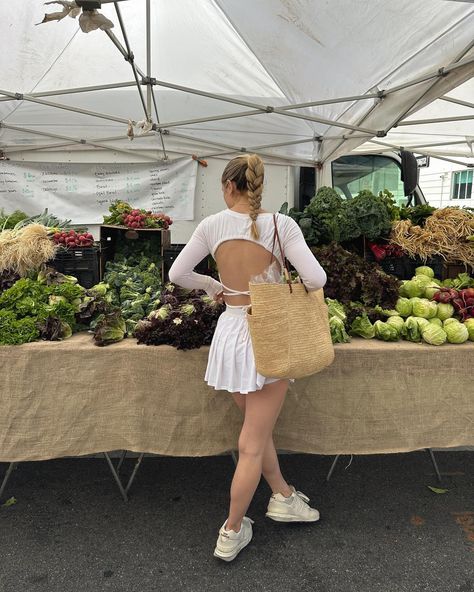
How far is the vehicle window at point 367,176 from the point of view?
20.4 ft

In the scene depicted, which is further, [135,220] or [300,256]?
[135,220]

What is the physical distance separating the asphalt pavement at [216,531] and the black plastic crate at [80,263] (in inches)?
58.2

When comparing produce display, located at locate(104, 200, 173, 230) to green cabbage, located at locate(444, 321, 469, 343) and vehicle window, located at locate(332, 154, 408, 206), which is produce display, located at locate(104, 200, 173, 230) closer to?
green cabbage, located at locate(444, 321, 469, 343)

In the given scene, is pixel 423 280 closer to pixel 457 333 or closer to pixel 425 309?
pixel 425 309

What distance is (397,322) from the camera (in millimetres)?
2771

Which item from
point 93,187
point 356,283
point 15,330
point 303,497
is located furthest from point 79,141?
point 303,497

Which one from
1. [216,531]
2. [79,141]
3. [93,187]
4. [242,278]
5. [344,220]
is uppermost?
[79,141]

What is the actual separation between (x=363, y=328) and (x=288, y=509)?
3.95 feet

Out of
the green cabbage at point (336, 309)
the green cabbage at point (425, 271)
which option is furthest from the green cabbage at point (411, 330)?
the green cabbage at point (425, 271)

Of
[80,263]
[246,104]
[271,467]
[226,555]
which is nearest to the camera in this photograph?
[226,555]

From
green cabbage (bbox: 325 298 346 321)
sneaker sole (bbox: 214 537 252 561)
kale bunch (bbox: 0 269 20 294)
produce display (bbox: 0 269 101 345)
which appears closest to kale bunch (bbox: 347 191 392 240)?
green cabbage (bbox: 325 298 346 321)

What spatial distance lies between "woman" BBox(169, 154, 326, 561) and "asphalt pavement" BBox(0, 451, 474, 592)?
287mm

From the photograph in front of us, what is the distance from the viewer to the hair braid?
1.88m

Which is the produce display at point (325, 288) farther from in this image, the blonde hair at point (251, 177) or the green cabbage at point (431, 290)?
the blonde hair at point (251, 177)
